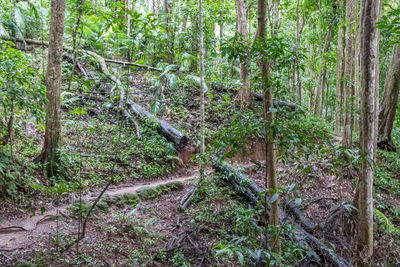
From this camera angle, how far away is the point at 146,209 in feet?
20.7

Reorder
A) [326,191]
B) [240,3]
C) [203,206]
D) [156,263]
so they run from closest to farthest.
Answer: [156,263]
[203,206]
[326,191]
[240,3]

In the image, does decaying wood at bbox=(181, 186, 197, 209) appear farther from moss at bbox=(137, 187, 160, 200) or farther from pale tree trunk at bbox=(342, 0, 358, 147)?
pale tree trunk at bbox=(342, 0, 358, 147)

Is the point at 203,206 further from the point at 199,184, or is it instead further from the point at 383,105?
the point at 383,105

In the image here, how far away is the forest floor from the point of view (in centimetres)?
409

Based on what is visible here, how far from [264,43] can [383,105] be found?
12.5 metres

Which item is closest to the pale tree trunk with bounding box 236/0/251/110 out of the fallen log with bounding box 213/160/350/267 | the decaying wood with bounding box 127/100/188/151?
the decaying wood with bounding box 127/100/188/151

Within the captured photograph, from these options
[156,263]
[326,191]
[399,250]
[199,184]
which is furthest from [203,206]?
[399,250]

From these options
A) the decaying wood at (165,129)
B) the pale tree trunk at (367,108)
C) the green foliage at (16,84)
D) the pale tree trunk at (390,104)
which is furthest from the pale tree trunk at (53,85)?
the pale tree trunk at (390,104)

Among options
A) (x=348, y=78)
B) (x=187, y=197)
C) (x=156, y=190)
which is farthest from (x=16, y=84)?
(x=348, y=78)

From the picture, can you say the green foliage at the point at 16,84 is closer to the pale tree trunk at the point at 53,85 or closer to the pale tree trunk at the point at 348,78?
the pale tree trunk at the point at 53,85

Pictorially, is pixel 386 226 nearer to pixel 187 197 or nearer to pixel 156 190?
pixel 187 197

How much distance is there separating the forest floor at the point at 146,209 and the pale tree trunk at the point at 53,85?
0.37m

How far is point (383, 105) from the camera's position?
512 inches

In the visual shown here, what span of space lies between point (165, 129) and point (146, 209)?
4.04 metres
